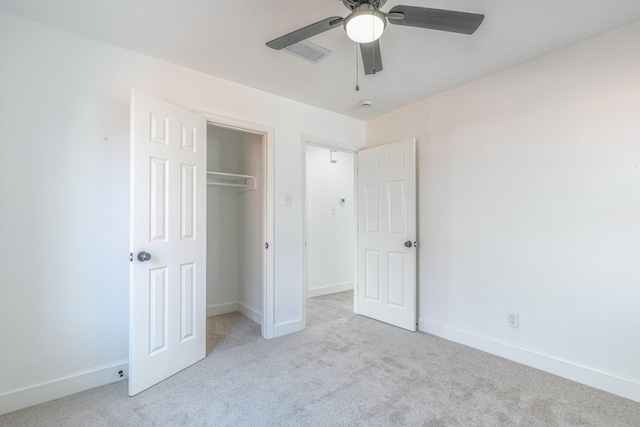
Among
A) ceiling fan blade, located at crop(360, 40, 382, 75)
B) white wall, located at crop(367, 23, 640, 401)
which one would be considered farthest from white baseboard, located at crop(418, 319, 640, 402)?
ceiling fan blade, located at crop(360, 40, 382, 75)

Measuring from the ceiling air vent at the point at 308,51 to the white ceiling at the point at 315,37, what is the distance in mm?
59

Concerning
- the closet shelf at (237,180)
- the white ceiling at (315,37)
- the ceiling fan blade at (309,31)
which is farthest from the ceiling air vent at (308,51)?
the closet shelf at (237,180)

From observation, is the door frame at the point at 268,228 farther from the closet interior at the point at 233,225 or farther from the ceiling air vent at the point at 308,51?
the ceiling air vent at the point at 308,51

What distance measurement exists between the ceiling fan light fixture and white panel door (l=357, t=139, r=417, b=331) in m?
1.85

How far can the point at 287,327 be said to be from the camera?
310 centimetres

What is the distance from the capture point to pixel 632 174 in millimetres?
1995

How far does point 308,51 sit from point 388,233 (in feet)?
6.70

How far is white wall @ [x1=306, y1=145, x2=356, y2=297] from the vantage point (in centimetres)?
470

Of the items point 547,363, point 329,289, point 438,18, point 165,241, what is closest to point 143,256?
point 165,241

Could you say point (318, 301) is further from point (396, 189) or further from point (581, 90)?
point (581, 90)

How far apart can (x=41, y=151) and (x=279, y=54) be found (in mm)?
1777

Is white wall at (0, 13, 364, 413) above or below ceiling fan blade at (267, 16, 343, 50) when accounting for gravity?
below

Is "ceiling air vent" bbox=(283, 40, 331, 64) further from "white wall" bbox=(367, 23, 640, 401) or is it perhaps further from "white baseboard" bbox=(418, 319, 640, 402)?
"white baseboard" bbox=(418, 319, 640, 402)

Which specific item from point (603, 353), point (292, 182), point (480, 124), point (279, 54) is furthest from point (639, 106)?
point (292, 182)
